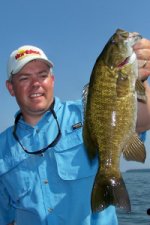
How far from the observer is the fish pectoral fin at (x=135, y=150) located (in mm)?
3660

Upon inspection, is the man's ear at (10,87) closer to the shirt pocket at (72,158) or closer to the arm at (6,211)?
the shirt pocket at (72,158)

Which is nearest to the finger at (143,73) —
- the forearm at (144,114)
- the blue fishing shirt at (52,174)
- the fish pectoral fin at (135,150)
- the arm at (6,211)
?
the forearm at (144,114)

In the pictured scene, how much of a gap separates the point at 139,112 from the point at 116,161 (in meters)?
0.68

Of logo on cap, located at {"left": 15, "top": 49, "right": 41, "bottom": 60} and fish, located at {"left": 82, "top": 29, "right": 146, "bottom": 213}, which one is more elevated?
logo on cap, located at {"left": 15, "top": 49, "right": 41, "bottom": 60}

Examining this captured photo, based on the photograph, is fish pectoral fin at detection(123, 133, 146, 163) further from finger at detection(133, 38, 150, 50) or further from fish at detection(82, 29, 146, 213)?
finger at detection(133, 38, 150, 50)

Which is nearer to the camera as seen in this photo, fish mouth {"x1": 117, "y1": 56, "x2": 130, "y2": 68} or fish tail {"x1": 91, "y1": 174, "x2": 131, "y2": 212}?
fish mouth {"x1": 117, "y1": 56, "x2": 130, "y2": 68}

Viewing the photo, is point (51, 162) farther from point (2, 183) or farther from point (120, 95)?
point (120, 95)

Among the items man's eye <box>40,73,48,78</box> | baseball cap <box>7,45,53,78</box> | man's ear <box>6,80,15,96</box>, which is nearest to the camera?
man's eye <box>40,73,48,78</box>

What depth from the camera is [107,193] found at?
384 centimetres

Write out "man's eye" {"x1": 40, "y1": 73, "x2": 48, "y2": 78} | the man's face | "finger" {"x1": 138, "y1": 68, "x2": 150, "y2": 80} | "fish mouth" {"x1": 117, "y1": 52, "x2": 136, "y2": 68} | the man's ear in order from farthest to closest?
the man's ear → "man's eye" {"x1": 40, "y1": 73, "x2": 48, "y2": 78} → the man's face → "finger" {"x1": 138, "y1": 68, "x2": 150, "y2": 80} → "fish mouth" {"x1": 117, "y1": 52, "x2": 136, "y2": 68}

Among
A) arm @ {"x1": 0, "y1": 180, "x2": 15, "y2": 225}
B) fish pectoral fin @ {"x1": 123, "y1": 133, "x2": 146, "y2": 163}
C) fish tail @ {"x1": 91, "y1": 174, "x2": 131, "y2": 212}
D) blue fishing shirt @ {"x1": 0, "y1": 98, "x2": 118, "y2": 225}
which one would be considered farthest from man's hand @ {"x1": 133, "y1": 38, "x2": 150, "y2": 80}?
arm @ {"x1": 0, "y1": 180, "x2": 15, "y2": 225}

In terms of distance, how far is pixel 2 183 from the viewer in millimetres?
5602

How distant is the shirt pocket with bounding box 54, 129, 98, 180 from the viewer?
16.5ft

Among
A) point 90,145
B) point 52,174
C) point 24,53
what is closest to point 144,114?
point 90,145
